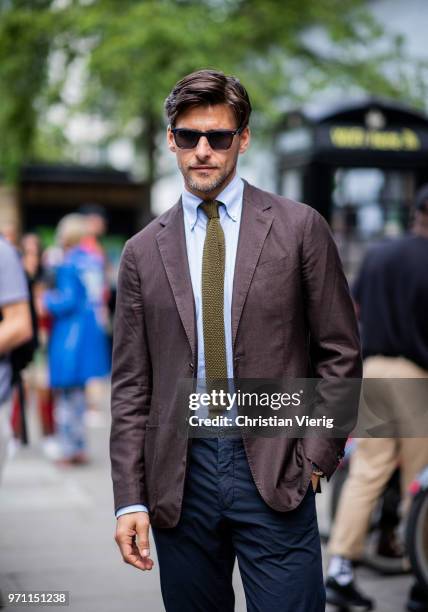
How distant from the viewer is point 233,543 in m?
2.95

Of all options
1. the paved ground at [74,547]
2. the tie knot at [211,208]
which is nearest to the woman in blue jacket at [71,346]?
the paved ground at [74,547]

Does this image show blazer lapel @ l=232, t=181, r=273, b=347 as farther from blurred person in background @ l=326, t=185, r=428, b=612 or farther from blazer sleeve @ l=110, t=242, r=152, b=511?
blurred person in background @ l=326, t=185, r=428, b=612

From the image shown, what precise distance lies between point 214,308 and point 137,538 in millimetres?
679

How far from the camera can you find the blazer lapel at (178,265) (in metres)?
2.91

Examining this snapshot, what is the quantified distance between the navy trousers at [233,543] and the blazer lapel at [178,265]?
323mm

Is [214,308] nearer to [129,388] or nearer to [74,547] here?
[129,388]

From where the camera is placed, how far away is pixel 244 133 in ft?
10.0

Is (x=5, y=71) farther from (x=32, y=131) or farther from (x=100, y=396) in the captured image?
(x=100, y=396)

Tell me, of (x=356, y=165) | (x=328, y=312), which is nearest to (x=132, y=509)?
(x=328, y=312)

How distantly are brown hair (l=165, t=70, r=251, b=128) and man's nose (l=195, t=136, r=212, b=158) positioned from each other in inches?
4.0

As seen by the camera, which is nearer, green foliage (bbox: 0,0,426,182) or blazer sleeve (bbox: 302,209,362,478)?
blazer sleeve (bbox: 302,209,362,478)

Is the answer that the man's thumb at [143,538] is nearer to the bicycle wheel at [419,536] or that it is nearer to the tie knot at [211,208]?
the tie knot at [211,208]

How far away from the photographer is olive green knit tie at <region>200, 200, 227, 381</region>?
2.90 metres

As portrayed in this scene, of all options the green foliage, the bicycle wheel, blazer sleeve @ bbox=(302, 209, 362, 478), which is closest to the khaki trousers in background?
the bicycle wheel
